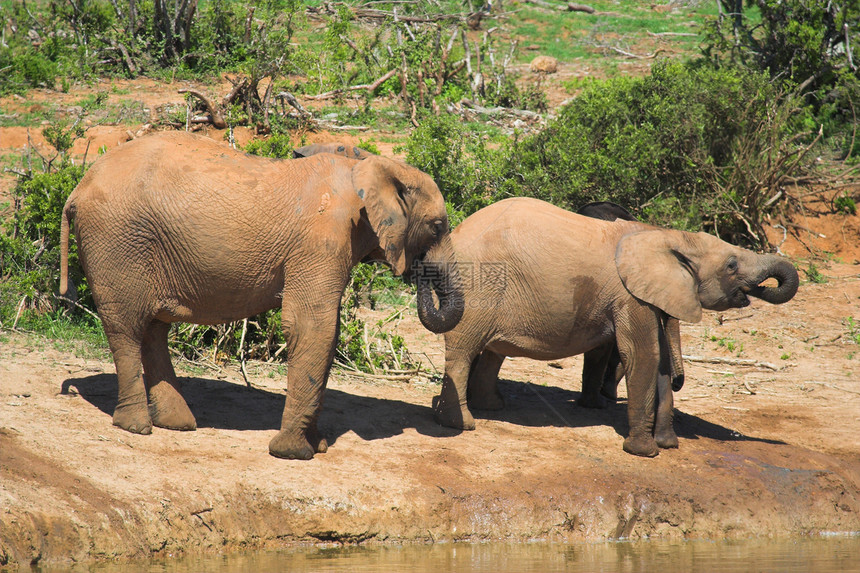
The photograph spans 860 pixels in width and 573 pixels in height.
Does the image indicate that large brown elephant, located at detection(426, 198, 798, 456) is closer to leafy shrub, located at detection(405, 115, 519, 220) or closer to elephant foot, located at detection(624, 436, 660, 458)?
elephant foot, located at detection(624, 436, 660, 458)

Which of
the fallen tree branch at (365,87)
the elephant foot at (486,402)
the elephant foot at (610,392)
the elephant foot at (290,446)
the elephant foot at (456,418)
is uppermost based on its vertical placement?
the fallen tree branch at (365,87)

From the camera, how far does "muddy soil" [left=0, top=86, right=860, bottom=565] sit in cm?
628

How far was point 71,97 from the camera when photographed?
18.1m

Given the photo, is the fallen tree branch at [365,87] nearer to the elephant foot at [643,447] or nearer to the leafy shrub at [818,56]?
the leafy shrub at [818,56]

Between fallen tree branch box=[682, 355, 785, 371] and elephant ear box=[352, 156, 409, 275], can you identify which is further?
fallen tree branch box=[682, 355, 785, 371]

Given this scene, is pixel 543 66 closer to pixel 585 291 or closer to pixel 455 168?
pixel 455 168

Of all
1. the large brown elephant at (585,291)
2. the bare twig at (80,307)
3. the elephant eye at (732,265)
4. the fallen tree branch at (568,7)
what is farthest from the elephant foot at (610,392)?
the fallen tree branch at (568,7)

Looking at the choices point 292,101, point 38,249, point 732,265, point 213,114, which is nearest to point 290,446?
point 732,265

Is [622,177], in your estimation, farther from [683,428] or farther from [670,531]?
[670,531]

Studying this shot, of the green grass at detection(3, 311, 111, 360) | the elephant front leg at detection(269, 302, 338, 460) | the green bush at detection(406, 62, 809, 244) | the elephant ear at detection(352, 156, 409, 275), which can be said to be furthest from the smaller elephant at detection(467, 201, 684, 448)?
the green bush at detection(406, 62, 809, 244)

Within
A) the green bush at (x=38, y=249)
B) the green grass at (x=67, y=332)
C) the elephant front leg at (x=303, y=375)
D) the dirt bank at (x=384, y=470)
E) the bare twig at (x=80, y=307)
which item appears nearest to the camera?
the dirt bank at (x=384, y=470)

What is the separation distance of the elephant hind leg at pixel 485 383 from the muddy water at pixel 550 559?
221 centimetres

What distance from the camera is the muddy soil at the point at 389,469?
6277 millimetres

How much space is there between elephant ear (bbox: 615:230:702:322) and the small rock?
16.2 m
